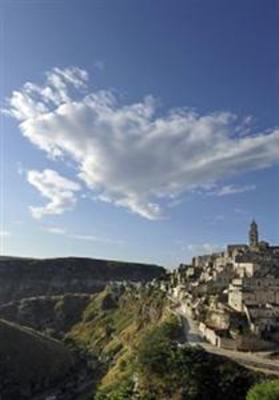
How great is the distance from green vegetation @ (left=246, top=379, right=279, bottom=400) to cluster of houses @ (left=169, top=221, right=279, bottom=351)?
13.8 meters

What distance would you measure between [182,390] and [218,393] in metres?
2.86

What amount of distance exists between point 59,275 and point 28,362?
100m

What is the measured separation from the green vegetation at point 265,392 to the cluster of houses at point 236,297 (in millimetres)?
13819

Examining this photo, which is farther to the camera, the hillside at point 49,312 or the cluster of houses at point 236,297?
the hillside at point 49,312

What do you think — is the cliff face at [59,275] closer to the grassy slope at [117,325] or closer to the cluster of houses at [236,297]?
the grassy slope at [117,325]

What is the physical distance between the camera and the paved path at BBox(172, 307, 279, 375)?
48.2 m

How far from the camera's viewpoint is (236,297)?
2650 inches


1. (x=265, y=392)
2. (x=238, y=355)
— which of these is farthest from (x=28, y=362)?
(x=265, y=392)

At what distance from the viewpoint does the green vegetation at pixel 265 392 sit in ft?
129

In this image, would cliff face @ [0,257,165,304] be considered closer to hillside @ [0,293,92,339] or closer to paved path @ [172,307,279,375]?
hillside @ [0,293,92,339]

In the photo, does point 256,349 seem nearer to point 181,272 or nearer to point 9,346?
point 9,346

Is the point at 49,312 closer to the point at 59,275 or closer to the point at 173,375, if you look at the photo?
the point at 59,275

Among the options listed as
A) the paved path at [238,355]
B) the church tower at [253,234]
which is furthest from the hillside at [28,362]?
the church tower at [253,234]

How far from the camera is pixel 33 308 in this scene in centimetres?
13588
